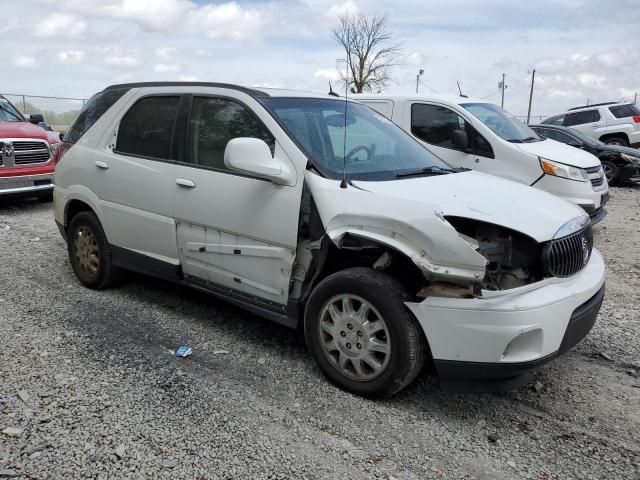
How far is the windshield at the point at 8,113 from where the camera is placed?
9809 millimetres

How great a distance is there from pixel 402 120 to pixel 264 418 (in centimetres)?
613

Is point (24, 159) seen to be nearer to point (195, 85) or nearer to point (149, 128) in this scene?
point (149, 128)

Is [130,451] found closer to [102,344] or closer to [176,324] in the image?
[102,344]

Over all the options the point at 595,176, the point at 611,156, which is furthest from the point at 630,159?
the point at 595,176

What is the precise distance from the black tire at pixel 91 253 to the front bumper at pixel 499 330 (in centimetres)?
310

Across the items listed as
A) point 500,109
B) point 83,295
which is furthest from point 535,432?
point 500,109

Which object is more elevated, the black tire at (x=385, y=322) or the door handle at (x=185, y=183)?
the door handle at (x=185, y=183)

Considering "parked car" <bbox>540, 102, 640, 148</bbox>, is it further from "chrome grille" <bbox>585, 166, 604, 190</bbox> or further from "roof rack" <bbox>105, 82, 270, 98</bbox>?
"roof rack" <bbox>105, 82, 270, 98</bbox>

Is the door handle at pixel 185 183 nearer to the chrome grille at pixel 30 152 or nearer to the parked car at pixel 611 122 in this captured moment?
the chrome grille at pixel 30 152

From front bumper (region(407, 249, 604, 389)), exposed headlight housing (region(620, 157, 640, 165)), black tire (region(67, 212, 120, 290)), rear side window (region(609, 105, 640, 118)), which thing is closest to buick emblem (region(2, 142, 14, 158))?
black tire (region(67, 212, 120, 290))

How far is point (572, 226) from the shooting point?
3.40 meters

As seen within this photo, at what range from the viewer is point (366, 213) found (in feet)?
10.7

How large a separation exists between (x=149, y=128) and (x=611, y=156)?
11.3 meters

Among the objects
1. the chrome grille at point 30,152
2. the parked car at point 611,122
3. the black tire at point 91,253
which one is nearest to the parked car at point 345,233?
the black tire at point 91,253
